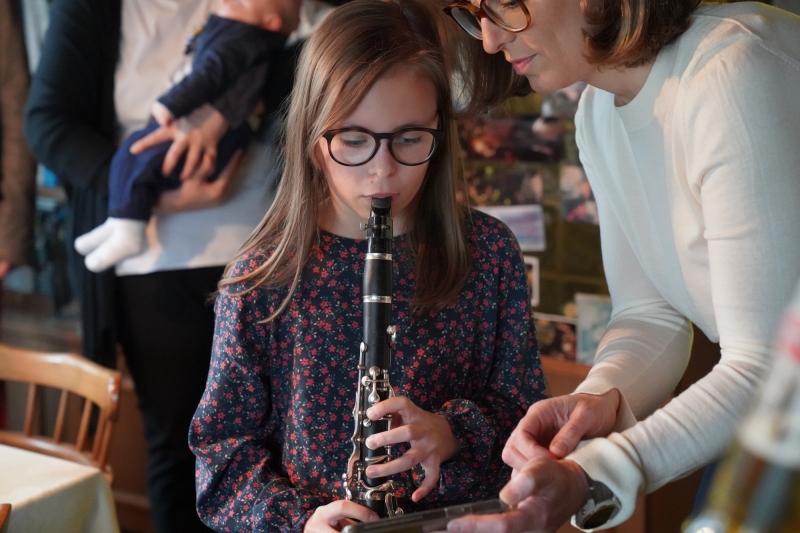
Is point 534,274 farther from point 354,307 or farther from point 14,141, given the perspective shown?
point 14,141

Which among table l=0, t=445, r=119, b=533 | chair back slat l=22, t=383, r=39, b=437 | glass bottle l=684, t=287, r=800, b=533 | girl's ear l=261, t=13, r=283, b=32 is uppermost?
girl's ear l=261, t=13, r=283, b=32

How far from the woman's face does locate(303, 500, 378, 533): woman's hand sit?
610 mm

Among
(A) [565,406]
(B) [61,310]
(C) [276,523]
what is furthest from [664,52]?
(B) [61,310]

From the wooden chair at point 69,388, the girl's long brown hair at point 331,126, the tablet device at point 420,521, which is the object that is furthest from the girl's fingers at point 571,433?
the wooden chair at point 69,388

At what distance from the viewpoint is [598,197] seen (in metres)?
1.30

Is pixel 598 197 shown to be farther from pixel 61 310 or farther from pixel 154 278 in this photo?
pixel 61 310

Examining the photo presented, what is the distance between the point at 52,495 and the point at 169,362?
2.30 ft

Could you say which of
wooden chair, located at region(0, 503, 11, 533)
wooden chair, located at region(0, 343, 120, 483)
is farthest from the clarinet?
wooden chair, located at region(0, 343, 120, 483)

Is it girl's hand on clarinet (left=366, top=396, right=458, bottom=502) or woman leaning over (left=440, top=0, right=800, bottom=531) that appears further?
girl's hand on clarinet (left=366, top=396, right=458, bottom=502)

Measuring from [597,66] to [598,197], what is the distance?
26cm

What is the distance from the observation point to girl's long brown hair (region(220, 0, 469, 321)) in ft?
3.96

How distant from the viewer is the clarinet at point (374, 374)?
3.69 feet

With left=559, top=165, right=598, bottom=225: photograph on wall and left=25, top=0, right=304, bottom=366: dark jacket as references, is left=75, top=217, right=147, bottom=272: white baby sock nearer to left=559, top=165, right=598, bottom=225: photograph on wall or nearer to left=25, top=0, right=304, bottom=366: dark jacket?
left=25, top=0, right=304, bottom=366: dark jacket

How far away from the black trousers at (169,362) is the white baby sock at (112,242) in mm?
86
